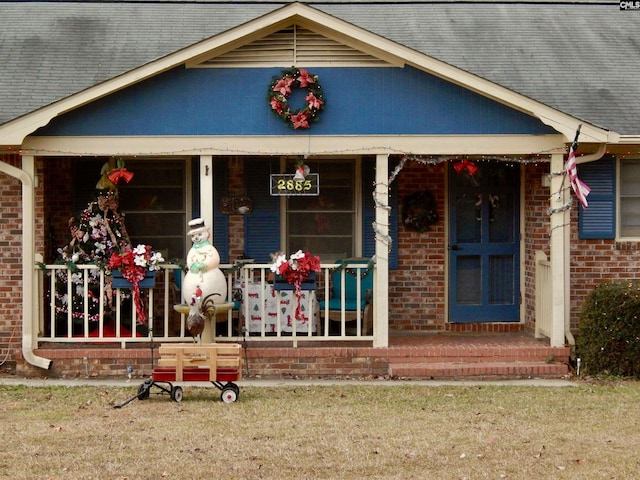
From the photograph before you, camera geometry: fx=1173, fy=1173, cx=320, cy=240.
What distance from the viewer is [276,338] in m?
12.8

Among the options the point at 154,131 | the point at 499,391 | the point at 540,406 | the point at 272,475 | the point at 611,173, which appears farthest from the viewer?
the point at 611,173

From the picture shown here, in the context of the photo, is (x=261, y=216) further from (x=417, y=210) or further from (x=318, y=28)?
(x=318, y=28)

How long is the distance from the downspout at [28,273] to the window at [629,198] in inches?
268

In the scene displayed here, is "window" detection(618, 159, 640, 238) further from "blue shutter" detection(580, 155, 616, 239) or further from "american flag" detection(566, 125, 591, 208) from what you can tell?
"american flag" detection(566, 125, 591, 208)

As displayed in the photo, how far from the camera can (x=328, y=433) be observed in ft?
30.8

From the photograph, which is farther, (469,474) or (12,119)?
(12,119)

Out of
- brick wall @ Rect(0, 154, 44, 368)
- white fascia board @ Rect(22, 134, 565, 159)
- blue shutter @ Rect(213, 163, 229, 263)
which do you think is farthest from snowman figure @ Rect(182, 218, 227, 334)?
brick wall @ Rect(0, 154, 44, 368)

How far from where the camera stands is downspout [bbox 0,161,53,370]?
1244 centimetres

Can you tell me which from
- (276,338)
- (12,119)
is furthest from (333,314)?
(12,119)

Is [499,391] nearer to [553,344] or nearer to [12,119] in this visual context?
[553,344]

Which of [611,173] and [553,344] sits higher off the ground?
[611,173]

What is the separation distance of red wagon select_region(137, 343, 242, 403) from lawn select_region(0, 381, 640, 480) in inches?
5.4

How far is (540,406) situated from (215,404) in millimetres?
2978

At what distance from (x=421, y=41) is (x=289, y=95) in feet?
11.8
